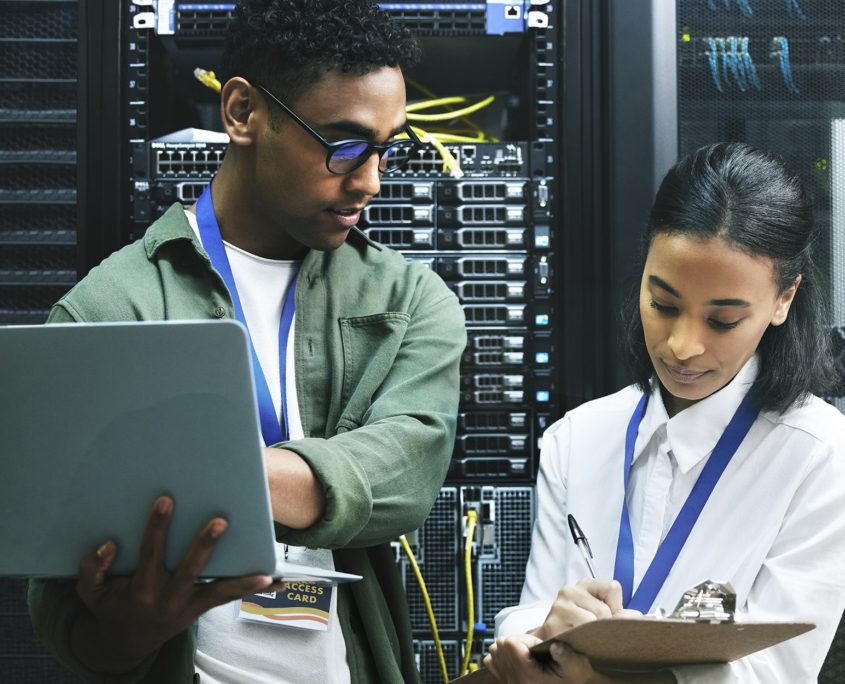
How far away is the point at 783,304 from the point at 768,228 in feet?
0.42

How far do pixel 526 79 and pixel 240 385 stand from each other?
124 cm

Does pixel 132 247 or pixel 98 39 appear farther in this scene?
pixel 98 39

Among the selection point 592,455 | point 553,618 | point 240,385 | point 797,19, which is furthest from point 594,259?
point 240,385

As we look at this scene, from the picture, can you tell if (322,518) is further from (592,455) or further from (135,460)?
(592,455)

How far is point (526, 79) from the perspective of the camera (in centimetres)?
177

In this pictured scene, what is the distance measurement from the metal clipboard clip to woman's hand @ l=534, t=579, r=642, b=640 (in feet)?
0.47

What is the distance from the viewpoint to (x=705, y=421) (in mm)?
1242

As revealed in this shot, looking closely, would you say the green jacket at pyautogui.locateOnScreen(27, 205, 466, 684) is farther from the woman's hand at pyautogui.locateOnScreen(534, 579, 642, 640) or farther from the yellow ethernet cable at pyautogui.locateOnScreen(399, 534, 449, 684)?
the yellow ethernet cable at pyautogui.locateOnScreen(399, 534, 449, 684)

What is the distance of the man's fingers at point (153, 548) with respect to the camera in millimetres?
806

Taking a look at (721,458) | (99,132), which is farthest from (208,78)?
(721,458)

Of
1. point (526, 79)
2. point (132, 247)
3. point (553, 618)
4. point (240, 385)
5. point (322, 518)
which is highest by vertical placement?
point (526, 79)

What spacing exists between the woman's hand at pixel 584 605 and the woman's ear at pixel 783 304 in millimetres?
479

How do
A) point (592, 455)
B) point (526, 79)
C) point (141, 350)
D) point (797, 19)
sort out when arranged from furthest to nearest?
point (526, 79), point (797, 19), point (592, 455), point (141, 350)

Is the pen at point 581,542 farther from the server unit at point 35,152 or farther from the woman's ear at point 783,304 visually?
the server unit at point 35,152
